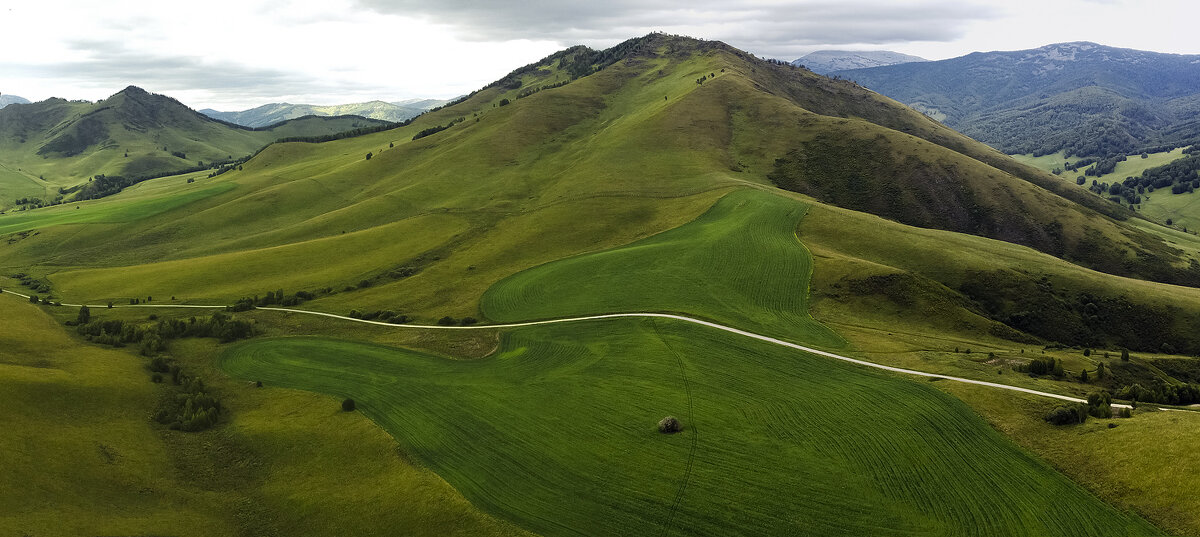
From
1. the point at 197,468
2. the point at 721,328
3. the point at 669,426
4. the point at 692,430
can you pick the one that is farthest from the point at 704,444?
the point at 197,468

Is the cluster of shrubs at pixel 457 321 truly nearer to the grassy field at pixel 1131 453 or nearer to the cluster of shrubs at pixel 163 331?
the cluster of shrubs at pixel 163 331

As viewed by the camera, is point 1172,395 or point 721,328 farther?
point 721,328

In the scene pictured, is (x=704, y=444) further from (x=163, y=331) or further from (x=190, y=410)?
(x=163, y=331)

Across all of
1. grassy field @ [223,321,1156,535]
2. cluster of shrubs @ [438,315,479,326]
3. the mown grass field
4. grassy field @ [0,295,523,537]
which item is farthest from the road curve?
grassy field @ [0,295,523,537]

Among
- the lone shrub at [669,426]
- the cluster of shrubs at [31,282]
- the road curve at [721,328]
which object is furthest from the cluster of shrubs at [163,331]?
the lone shrub at [669,426]

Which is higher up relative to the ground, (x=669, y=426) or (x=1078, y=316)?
(x=1078, y=316)

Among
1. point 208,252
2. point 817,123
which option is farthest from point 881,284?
point 208,252
